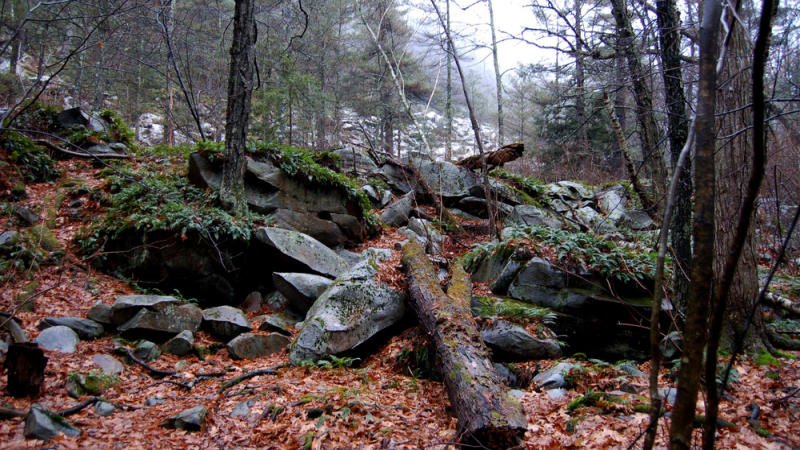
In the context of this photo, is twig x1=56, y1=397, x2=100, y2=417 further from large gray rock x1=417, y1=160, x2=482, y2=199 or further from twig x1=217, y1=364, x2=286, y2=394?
large gray rock x1=417, y1=160, x2=482, y2=199

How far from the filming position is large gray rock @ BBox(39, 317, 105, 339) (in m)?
4.97

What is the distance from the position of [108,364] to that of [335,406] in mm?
2707

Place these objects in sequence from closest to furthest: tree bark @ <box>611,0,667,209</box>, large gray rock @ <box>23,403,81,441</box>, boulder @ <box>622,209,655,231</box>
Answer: large gray rock @ <box>23,403,81,441</box>
tree bark @ <box>611,0,667,209</box>
boulder @ <box>622,209,655,231</box>

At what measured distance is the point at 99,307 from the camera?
17.7 feet

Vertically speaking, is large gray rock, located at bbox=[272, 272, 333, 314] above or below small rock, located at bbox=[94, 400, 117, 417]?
above

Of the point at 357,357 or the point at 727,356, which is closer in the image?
the point at 727,356

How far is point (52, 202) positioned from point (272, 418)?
290 inches

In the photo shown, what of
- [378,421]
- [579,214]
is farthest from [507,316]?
[579,214]

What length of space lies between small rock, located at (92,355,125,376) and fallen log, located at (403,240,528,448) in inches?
132

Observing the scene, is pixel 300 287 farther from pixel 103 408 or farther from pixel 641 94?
pixel 641 94

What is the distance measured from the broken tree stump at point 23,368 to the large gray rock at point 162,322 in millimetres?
1660

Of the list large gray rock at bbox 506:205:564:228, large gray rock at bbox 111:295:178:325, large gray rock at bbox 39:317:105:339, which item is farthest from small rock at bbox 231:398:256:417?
large gray rock at bbox 506:205:564:228

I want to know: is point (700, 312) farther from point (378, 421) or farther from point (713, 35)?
point (378, 421)

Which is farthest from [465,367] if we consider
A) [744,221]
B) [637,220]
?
[637,220]
